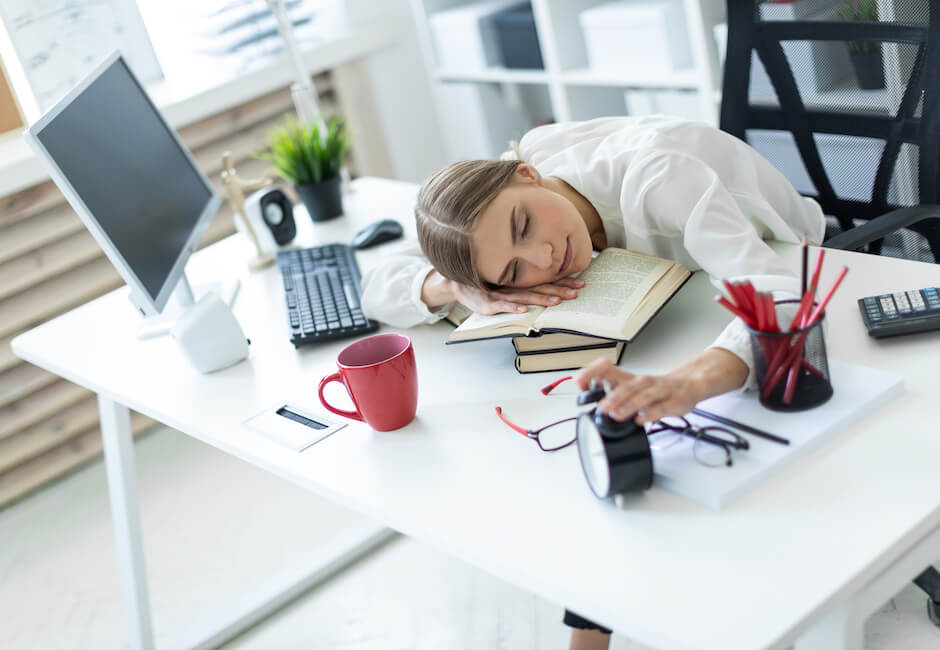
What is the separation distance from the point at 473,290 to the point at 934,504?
655 mm

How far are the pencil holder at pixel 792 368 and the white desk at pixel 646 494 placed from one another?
2.2 inches

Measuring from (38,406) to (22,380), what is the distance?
82 millimetres

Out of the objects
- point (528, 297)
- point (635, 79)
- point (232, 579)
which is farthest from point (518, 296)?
point (635, 79)

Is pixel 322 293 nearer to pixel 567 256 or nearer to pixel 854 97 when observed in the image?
pixel 567 256

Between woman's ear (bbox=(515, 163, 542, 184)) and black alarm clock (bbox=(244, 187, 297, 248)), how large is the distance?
71 cm

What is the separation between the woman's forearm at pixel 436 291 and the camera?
135 cm

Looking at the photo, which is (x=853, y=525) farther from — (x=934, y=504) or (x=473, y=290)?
(x=473, y=290)

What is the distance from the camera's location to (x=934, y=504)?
0.81 meters

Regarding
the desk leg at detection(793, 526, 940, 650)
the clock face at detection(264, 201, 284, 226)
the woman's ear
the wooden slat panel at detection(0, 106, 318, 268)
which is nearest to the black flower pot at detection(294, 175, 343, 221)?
the clock face at detection(264, 201, 284, 226)

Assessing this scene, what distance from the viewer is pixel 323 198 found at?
6.46ft

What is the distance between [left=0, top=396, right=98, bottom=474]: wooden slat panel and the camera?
2557 mm

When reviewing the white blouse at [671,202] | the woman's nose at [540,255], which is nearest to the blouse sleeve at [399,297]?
the white blouse at [671,202]

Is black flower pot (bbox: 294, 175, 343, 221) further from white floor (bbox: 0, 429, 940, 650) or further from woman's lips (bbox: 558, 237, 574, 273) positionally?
woman's lips (bbox: 558, 237, 574, 273)

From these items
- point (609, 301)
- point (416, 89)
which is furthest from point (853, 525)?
point (416, 89)
